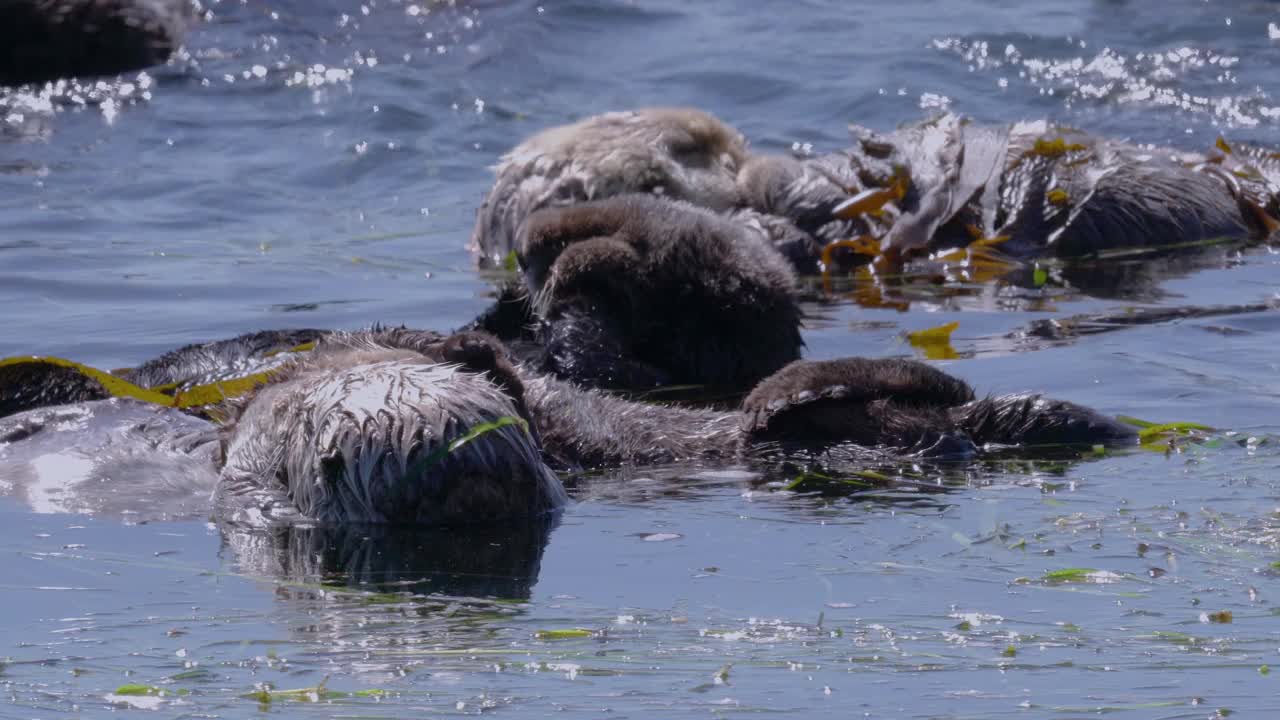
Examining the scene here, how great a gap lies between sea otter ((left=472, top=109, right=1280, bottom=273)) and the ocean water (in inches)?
14.0

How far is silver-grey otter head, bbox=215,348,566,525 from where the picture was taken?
3.25 metres

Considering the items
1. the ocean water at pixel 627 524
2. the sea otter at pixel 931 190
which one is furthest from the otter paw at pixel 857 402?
the sea otter at pixel 931 190

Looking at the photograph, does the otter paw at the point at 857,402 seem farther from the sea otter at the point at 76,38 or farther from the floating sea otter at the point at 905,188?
the sea otter at the point at 76,38

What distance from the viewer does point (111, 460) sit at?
368 cm

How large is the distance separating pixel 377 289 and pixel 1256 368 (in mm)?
3319

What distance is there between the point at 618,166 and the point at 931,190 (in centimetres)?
128

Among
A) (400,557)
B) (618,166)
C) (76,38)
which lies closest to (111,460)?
(400,557)

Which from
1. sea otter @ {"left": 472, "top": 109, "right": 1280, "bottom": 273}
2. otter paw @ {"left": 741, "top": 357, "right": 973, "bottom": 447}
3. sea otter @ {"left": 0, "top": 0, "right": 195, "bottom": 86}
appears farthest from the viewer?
sea otter @ {"left": 0, "top": 0, "right": 195, "bottom": 86}

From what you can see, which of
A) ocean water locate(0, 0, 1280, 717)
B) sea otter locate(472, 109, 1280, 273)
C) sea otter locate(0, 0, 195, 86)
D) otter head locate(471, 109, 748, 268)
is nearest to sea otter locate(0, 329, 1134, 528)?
ocean water locate(0, 0, 1280, 717)

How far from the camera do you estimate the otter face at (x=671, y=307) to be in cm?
470

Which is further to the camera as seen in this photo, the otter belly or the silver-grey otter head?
the otter belly

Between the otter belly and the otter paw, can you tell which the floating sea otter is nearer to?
the otter paw

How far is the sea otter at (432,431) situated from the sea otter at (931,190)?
280 centimetres

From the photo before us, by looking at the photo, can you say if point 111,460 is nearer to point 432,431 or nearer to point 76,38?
point 432,431
